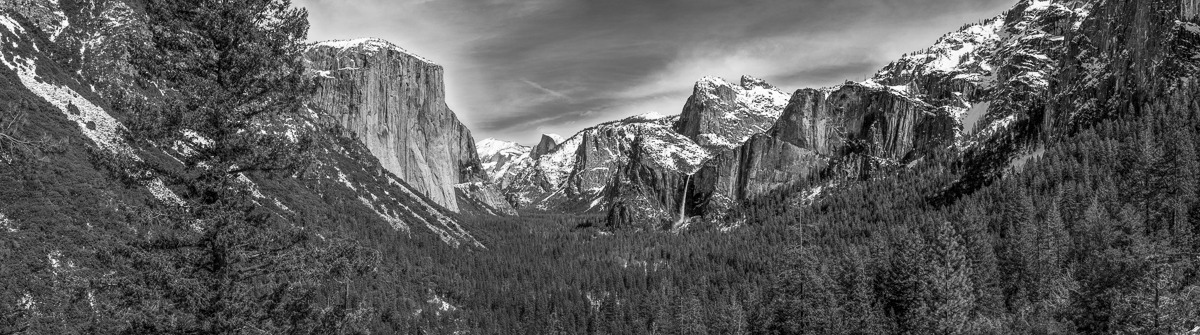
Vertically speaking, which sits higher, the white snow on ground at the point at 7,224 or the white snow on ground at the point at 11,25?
the white snow on ground at the point at 11,25

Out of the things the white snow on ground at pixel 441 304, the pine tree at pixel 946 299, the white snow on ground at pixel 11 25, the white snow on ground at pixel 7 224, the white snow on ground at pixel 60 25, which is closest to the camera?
the pine tree at pixel 946 299

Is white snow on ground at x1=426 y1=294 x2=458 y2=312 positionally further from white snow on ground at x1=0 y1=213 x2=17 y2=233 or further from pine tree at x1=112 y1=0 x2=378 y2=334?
pine tree at x1=112 y1=0 x2=378 y2=334

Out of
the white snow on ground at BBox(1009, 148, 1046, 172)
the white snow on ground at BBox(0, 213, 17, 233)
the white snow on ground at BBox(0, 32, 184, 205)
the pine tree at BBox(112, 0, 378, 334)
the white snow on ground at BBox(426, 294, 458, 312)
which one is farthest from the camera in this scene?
the white snow on ground at BBox(1009, 148, 1046, 172)

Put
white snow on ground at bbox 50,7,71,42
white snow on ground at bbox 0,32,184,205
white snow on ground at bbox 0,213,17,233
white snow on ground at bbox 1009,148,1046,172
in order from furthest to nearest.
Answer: white snow on ground at bbox 1009,148,1046,172
white snow on ground at bbox 50,7,71,42
white snow on ground at bbox 0,32,184,205
white snow on ground at bbox 0,213,17,233

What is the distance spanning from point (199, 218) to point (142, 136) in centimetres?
218

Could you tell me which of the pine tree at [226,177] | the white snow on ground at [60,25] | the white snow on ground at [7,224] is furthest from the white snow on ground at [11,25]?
the pine tree at [226,177]

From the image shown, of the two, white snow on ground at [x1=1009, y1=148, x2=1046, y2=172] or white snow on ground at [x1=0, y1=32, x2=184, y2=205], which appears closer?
white snow on ground at [x1=0, y1=32, x2=184, y2=205]

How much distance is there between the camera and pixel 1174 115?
10500 cm

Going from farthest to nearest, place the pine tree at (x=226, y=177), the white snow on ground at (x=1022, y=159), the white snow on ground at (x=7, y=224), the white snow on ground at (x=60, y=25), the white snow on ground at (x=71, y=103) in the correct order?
the white snow on ground at (x=1022, y=159)
the white snow on ground at (x=60, y=25)
the white snow on ground at (x=71, y=103)
the white snow on ground at (x=7, y=224)
the pine tree at (x=226, y=177)

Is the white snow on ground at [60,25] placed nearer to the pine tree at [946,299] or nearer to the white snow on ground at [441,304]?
the white snow on ground at [441,304]

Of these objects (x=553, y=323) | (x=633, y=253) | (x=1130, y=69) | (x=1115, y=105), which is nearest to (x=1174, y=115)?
(x=1115, y=105)

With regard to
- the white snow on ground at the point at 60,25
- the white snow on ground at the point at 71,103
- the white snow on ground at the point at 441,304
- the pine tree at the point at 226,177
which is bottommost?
the white snow on ground at the point at 441,304

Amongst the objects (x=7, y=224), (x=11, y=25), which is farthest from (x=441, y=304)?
(x=11, y=25)

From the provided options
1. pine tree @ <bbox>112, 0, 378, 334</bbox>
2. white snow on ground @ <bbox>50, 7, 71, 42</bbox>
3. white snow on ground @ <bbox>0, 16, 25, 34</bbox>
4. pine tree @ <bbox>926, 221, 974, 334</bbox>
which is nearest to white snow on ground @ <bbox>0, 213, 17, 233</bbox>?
pine tree @ <bbox>112, 0, 378, 334</bbox>
